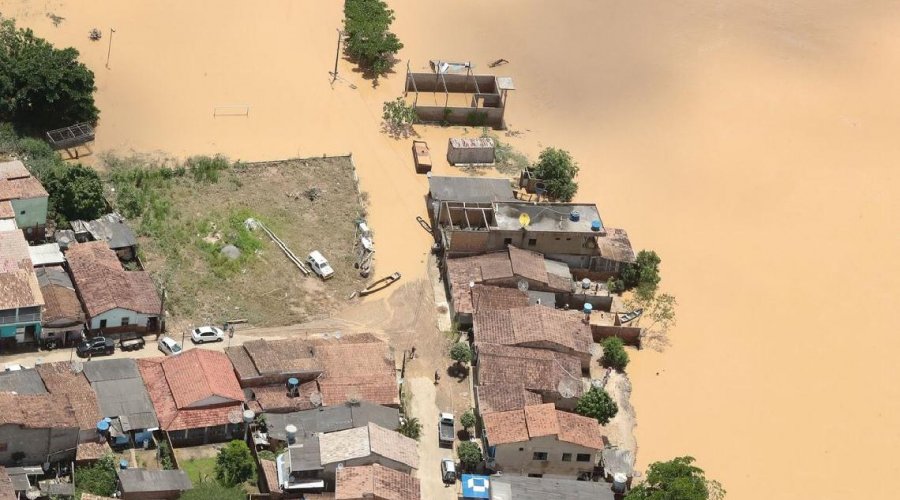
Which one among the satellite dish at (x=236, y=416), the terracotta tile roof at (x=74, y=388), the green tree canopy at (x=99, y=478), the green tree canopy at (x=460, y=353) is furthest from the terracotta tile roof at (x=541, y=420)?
the terracotta tile roof at (x=74, y=388)

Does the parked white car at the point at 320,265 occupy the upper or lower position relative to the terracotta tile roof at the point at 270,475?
upper

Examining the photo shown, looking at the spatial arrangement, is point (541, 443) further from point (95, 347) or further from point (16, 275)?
point (16, 275)

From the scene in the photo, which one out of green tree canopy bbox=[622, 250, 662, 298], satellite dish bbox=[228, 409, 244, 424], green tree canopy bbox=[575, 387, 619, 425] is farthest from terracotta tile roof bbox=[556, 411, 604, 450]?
satellite dish bbox=[228, 409, 244, 424]

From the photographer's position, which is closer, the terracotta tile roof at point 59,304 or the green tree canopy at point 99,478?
the green tree canopy at point 99,478

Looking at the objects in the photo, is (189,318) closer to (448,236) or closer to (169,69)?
(448,236)

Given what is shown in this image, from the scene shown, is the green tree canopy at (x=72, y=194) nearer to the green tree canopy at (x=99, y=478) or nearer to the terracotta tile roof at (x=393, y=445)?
the green tree canopy at (x=99, y=478)

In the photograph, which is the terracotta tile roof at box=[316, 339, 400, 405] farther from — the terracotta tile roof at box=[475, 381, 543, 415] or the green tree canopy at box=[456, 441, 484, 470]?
the terracotta tile roof at box=[475, 381, 543, 415]

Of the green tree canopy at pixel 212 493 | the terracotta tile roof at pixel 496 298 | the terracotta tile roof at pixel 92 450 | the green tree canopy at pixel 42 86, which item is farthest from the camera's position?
the green tree canopy at pixel 42 86
